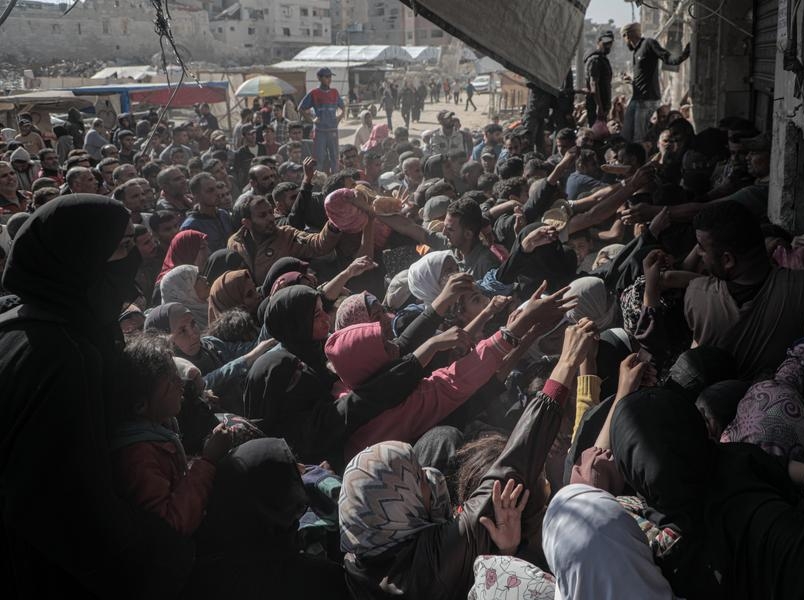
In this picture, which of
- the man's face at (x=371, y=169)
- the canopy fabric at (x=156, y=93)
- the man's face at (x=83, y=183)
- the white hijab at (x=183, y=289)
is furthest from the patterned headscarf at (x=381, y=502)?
the canopy fabric at (x=156, y=93)

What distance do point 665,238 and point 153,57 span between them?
58568 millimetres

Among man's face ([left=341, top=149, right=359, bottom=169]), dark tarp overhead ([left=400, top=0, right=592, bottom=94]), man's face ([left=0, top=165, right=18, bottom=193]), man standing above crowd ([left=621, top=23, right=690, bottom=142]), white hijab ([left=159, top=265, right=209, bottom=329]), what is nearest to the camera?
dark tarp overhead ([left=400, top=0, right=592, bottom=94])

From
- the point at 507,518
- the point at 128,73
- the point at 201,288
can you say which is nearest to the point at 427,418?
the point at 507,518

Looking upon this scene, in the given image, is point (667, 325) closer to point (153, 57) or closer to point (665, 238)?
point (665, 238)

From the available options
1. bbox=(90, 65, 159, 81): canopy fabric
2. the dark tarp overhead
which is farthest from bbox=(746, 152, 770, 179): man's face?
bbox=(90, 65, 159, 81): canopy fabric

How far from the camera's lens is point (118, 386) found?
2059mm

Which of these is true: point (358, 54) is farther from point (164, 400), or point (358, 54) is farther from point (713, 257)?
point (164, 400)

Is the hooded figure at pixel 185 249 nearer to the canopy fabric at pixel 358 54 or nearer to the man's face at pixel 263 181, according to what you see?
the man's face at pixel 263 181

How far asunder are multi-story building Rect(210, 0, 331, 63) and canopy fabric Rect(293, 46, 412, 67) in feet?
85.5

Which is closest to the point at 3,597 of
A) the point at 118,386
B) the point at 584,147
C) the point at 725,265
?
the point at 118,386

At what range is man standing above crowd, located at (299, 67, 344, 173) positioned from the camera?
39.3 ft

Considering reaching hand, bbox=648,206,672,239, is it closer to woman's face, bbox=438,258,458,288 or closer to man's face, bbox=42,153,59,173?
woman's face, bbox=438,258,458,288

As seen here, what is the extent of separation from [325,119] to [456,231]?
27.6 ft

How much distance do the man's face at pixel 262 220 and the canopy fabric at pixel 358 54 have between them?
32.1 meters
